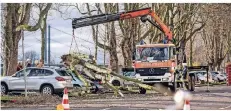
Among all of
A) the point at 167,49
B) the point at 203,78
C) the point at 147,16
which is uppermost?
the point at 147,16

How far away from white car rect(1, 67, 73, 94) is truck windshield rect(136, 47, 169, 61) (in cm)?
409

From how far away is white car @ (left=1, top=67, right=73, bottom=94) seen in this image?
22.5m

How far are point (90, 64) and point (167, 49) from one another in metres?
4.23

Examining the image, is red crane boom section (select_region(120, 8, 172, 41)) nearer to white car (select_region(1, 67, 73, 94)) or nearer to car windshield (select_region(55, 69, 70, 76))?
car windshield (select_region(55, 69, 70, 76))

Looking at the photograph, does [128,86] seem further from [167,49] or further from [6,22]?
[6,22]

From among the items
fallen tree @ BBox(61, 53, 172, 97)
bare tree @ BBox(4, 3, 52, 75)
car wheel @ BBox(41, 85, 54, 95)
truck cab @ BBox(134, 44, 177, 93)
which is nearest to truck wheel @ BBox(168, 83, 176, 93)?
truck cab @ BBox(134, 44, 177, 93)

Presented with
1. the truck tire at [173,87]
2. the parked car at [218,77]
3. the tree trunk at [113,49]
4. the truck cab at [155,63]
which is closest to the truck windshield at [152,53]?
the truck cab at [155,63]

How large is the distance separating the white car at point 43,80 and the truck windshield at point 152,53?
4085 millimetres

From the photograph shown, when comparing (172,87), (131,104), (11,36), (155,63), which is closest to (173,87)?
(172,87)

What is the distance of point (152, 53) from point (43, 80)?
5.84 meters

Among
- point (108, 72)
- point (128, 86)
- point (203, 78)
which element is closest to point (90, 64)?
point (108, 72)

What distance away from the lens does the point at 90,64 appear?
23234 millimetres

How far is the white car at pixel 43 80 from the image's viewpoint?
22.5m

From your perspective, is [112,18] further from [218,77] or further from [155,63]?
[218,77]
